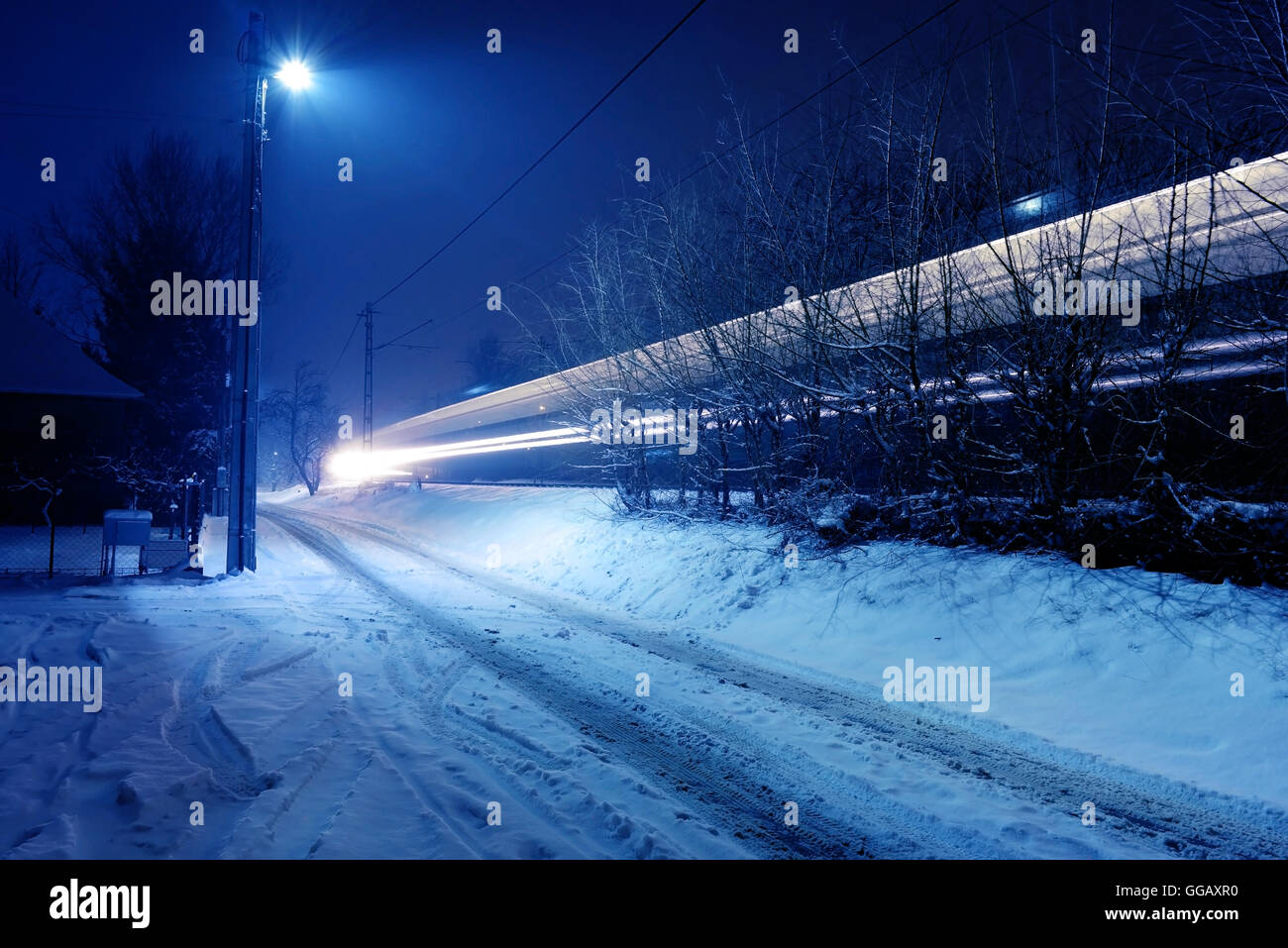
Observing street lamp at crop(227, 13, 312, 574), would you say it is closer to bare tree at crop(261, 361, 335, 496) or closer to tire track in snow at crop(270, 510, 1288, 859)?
tire track in snow at crop(270, 510, 1288, 859)

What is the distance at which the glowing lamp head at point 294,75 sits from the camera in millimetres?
12625

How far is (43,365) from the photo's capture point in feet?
72.3

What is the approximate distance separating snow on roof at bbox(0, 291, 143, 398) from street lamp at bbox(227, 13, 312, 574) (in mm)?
12830

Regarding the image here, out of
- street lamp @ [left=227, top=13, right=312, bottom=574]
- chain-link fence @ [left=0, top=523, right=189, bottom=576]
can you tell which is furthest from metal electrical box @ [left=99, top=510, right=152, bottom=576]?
street lamp @ [left=227, top=13, right=312, bottom=574]

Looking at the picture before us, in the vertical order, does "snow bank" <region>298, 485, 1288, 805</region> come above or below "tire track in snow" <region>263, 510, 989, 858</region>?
above

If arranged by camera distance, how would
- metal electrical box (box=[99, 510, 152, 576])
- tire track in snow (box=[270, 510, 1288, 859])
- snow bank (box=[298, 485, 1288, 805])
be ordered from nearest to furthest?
tire track in snow (box=[270, 510, 1288, 859]) → snow bank (box=[298, 485, 1288, 805]) → metal electrical box (box=[99, 510, 152, 576])

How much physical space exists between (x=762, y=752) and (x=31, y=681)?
6243mm

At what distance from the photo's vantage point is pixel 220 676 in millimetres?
6320

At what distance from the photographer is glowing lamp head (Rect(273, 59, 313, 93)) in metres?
12.6

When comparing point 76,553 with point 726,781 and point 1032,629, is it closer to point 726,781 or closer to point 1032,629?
point 726,781

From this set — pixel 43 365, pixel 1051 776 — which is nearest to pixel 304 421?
pixel 43 365

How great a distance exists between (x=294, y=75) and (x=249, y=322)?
14.9ft
